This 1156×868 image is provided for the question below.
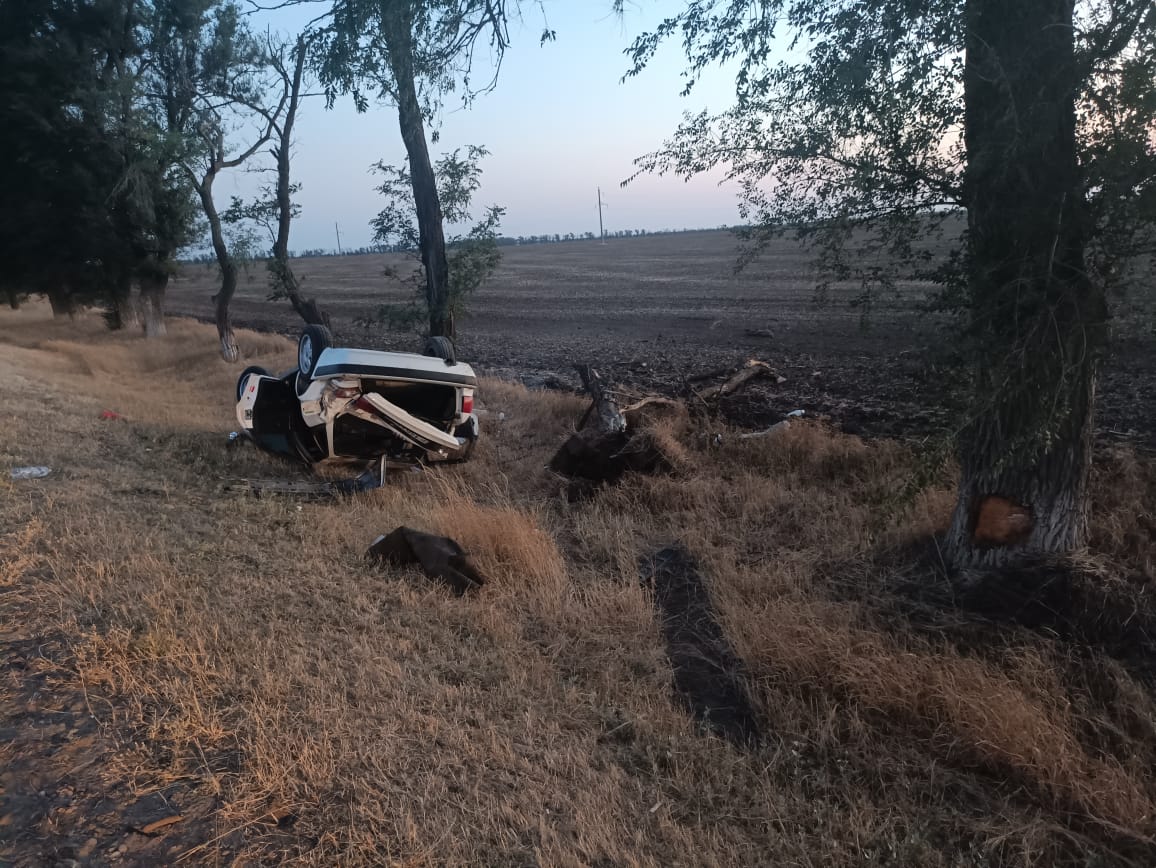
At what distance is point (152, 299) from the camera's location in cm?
2700

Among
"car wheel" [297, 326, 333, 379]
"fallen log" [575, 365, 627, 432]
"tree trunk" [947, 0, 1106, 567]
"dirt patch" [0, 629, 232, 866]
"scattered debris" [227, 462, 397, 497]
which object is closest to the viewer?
"dirt patch" [0, 629, 232, 866]

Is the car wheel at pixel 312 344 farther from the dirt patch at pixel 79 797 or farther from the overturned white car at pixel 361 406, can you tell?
the dirt patch at pixel 79 797

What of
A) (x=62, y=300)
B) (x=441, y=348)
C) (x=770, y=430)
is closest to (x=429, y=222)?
(x=441, y=348)

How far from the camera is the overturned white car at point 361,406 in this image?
7742 mm

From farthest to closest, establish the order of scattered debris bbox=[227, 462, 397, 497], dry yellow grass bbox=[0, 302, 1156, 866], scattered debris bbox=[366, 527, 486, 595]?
scattered debris bbox=[227, 462, 397, 497] < scattered debris bbox=[366, 527, 486, 595] < dry yellow grass bbox=[0, 302, 1156, 866]

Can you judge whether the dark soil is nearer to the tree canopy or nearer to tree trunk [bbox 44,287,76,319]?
the tree canopy

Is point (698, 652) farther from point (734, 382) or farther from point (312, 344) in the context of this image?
point (734, 382)

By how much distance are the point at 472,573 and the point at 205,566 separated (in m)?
1.77

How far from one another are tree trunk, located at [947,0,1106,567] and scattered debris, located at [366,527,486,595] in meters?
3.39

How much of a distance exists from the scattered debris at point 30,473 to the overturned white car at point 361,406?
1938 millimetres

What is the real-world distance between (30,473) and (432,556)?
14.4 ft

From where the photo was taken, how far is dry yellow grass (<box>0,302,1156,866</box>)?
9.73ft

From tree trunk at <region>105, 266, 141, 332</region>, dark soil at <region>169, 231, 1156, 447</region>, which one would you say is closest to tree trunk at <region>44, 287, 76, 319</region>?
tree trunk at <region>105, 266, 141, 332</region>

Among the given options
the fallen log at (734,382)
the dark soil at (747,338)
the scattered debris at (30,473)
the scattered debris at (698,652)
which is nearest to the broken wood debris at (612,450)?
the fallen log at (734,382)
